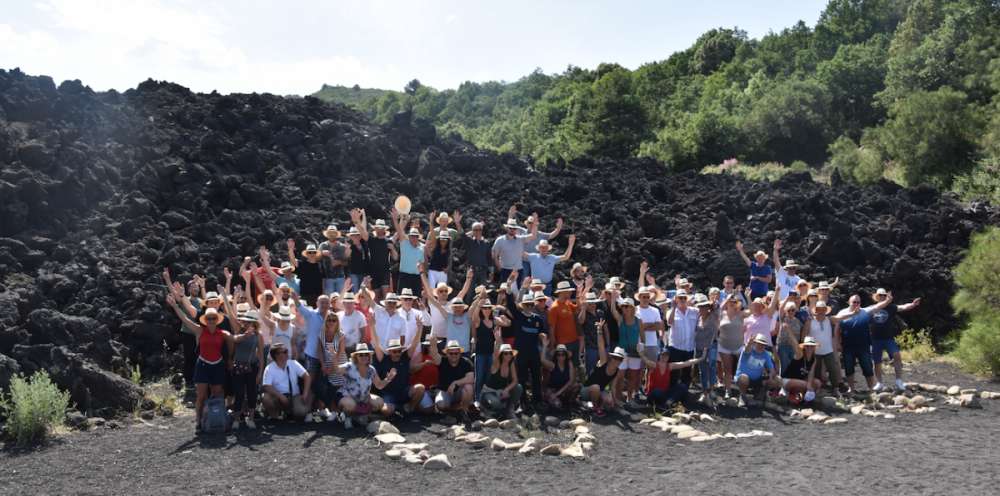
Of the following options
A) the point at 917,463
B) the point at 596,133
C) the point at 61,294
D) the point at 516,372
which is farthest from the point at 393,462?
the point at 596,133

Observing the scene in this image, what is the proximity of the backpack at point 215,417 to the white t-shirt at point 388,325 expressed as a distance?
6.93 ft

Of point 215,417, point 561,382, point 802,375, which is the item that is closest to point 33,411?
point 215,417

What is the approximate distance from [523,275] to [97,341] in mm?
6760

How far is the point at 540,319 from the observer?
1238cm

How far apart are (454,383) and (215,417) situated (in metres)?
2.91

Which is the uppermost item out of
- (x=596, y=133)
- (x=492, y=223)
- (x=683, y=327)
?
(x=596, y=133)

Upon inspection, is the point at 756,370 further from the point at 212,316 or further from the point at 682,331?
the point at 212,316

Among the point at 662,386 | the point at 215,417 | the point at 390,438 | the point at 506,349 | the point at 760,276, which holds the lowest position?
the point at 390,438

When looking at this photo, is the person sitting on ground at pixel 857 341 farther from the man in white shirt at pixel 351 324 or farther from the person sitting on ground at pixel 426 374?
the man in white shirt at pixel 351 324

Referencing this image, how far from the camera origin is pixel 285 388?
11516 millimetres

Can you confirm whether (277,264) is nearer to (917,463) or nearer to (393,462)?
(393,462)

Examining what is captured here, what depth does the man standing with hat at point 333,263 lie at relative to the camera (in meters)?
14.5

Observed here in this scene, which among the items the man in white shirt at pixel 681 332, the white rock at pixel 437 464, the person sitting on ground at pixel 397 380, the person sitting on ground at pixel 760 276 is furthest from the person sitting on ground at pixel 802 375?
the white rock at pixel 437 464

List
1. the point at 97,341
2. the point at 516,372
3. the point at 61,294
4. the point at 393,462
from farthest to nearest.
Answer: the point at 61,294 < the point at 97,341 < the point at 516,372 < the point at 393,462
